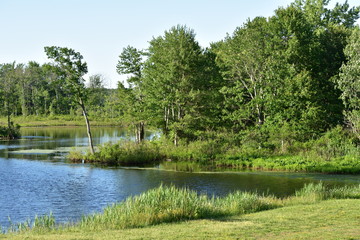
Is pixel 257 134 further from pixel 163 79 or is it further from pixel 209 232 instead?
pixel 209 232

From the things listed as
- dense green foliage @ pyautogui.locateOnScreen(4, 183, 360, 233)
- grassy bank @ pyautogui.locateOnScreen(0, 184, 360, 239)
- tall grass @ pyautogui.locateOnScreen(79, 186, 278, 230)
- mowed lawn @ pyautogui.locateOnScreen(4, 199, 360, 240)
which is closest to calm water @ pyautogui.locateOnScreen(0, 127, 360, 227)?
dense green foliage @ pyautogui.locateOnScreen(4, 183, 360, 233)

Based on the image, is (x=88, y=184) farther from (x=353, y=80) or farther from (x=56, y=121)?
(x=56, y=121)

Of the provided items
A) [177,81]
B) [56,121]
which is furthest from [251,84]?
[56,121]

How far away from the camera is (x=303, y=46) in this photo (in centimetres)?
4438

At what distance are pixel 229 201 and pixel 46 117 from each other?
10688 centimetres

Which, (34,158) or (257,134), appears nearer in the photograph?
(257,134)

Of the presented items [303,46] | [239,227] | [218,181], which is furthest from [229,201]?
[303,46]

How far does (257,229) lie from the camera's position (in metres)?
14.2

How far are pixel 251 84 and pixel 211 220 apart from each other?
105ft

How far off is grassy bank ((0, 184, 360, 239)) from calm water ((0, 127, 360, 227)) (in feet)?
19.5

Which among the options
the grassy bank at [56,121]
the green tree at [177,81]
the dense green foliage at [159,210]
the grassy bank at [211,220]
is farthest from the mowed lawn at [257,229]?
the grassy bank at [56,121]

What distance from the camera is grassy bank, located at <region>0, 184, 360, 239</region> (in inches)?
533

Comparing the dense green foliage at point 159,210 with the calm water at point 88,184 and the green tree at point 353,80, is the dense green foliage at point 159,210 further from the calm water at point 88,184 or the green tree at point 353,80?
the green tree at point 353,80

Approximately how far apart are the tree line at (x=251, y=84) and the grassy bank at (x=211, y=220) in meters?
23.2
